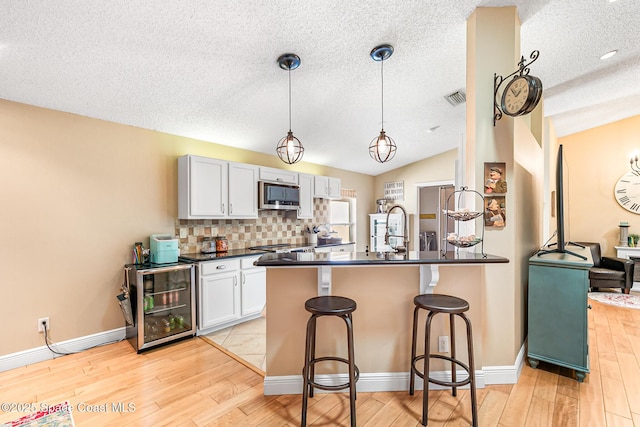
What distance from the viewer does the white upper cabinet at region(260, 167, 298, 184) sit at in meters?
4.15

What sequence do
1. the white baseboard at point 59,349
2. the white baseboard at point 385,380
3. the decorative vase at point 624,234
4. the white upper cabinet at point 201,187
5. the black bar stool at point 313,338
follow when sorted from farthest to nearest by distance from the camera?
the decorative vase at point 624,234 → the white upper cabinet at point 201,187 → the white baseboard at point 59,349 → the white baseboard at point 385,380 → the black bar stool at point 313,338

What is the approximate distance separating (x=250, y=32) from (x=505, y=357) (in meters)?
3.24

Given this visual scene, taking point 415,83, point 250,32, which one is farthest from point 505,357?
point 250,32

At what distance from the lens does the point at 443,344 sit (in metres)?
2.16

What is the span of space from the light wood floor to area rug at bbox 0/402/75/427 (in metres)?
0.05

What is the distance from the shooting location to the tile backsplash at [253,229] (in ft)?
12.1

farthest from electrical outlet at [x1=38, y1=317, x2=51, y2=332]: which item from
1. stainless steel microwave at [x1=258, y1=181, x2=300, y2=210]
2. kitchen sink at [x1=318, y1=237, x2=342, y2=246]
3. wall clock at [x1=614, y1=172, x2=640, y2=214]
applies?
wall clock at [x1=614, y1=172, x2=640, y2=214]

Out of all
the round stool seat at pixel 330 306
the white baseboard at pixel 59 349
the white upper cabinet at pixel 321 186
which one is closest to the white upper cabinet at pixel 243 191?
the white upper cabinet at pixel 321 186

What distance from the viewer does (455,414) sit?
6.15ft

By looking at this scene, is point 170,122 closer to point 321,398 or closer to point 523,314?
point 321,398

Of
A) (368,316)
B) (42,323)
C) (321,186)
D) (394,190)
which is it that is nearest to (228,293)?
(42,323)

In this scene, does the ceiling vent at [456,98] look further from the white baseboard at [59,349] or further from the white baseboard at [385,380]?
the white baseboard at [59,349]

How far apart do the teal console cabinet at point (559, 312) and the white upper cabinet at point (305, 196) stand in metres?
3.16

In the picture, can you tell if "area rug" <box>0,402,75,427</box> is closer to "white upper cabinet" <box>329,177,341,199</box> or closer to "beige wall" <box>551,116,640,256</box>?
"white upper cabinet" <box>329,177,341,199</box>
